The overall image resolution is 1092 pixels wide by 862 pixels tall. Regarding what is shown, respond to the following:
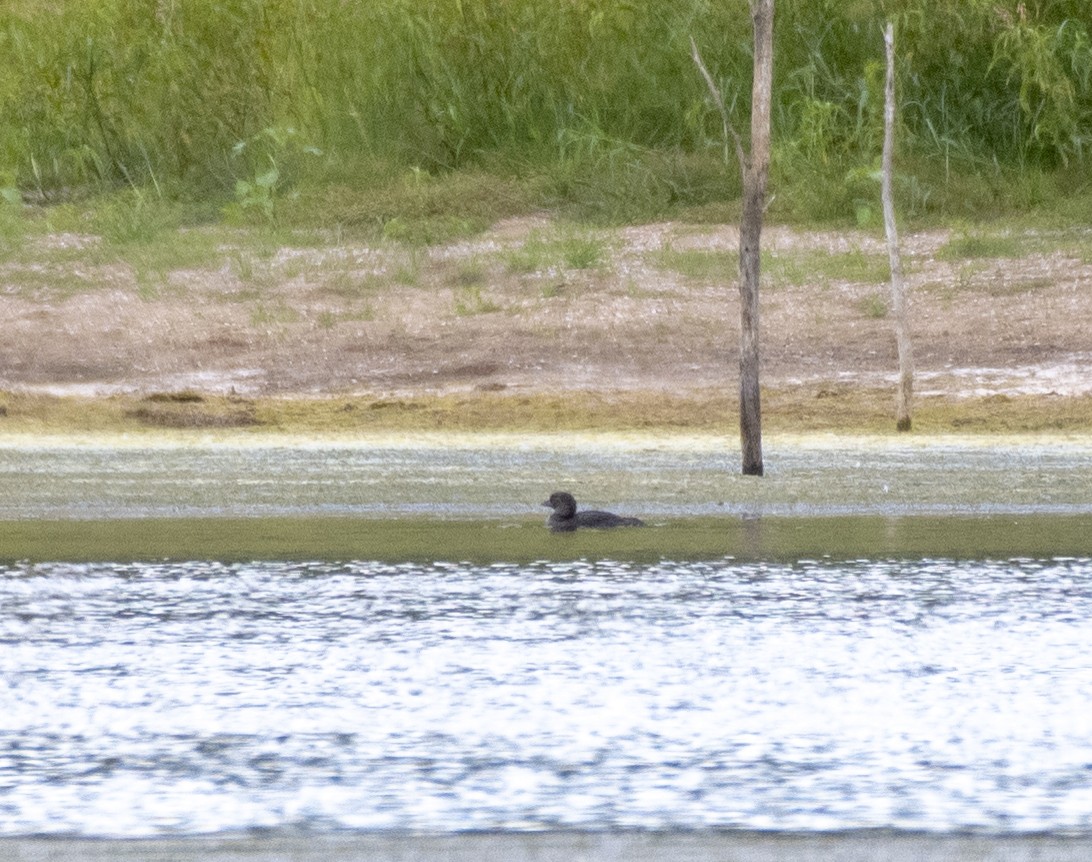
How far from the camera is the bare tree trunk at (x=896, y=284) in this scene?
21.2 m

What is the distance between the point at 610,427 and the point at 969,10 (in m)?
10.5

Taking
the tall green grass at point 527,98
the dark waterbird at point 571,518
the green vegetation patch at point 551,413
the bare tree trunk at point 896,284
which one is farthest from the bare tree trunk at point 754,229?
the tall green grass at point 527,98

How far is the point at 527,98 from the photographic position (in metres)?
30.7

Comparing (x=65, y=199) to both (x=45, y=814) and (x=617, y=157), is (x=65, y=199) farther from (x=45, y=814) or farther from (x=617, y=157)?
(x=45, y=814)

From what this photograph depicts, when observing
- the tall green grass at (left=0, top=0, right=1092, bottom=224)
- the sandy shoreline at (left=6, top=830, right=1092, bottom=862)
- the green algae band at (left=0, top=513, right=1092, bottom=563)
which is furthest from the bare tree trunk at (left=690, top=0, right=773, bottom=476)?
the sandy shoreline at (left=6, top=830, right=1092, bottom=862)

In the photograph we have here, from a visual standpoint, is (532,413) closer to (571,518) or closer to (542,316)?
(542,316)

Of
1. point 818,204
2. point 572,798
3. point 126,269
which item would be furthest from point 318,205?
point 572,798

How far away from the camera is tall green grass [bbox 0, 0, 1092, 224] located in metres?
28.7

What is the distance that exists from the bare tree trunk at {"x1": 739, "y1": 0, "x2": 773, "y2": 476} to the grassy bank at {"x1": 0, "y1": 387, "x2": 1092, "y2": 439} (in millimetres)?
4347

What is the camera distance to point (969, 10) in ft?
95.7

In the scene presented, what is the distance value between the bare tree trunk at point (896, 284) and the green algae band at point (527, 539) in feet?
23.7

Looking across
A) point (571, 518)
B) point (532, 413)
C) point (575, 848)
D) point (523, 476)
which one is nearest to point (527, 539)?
point (571, 518)

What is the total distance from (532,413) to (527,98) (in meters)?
9.60

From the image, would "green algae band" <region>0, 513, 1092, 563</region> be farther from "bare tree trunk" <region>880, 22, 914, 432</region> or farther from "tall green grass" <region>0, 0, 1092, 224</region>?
"tall green grass" <region>0, 0, 1092, 224</region>
